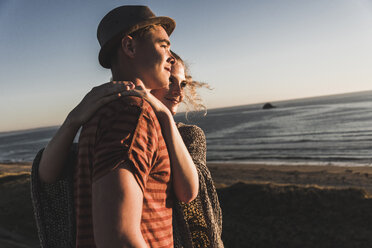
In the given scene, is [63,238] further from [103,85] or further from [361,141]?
[361,141]

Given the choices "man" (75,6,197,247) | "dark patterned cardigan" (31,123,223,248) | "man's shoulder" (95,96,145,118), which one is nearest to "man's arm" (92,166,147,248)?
"man" (75,6,197,247)

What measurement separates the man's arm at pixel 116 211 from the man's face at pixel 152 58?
594mm

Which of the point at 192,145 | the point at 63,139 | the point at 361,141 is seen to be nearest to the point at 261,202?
the point at 192,145

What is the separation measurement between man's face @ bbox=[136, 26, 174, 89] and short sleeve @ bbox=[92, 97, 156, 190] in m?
0.33

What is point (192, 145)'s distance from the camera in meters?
2.05

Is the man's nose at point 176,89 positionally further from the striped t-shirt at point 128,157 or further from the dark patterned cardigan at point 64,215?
the striped t-shirt at point 128,157

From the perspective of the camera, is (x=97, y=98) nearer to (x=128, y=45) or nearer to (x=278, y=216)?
(x=128, y=45)

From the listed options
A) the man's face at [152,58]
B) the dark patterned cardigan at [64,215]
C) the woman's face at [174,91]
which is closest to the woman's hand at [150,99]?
the man's face at [152,58]

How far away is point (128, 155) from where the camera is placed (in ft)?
3.11

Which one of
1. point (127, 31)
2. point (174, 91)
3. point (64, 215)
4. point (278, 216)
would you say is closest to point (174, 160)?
point (127, 31)

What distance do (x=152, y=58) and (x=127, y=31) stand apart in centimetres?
18

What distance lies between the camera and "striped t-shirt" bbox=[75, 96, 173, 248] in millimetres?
955

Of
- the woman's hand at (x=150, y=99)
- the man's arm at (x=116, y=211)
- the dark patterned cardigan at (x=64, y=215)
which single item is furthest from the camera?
the dark patterned cardigan at (x=64, y=215)

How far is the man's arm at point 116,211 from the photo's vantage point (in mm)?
894
